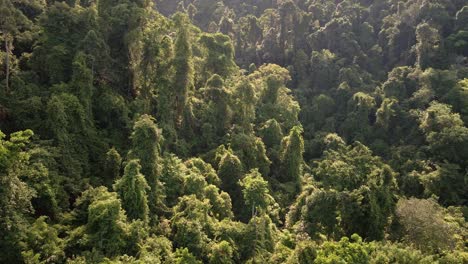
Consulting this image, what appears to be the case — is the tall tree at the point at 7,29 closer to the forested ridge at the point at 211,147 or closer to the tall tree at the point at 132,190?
the forested ridge at the point at 211,147

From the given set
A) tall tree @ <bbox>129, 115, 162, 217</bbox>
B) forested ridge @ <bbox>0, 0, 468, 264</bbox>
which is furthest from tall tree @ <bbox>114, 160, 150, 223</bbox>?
tall tree @ <bbox>129, 115, 162, 217</bbox>

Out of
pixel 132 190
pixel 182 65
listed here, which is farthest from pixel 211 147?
pixel 132 190

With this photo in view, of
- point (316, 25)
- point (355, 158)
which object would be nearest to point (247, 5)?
point (316, 25)

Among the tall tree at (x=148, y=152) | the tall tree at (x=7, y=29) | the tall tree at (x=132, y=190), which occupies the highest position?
the tall tree at (x=7, y=29)

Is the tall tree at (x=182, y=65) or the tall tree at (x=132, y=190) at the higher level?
the tall tree at (x=182, y=65)

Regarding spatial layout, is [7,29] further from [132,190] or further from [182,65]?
[132,190]

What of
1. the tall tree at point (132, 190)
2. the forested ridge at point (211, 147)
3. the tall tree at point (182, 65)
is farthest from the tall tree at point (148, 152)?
the tall tree at point (182, 65)

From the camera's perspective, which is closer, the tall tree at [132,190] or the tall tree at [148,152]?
the tall tree at [132,190]

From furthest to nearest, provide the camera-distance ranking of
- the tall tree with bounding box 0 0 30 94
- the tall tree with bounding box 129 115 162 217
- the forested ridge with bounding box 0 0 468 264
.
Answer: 1. the tall tree with bounding box 0 0 30 94
2. the tall tree with bounding box 129 115 162 217
3. the forested ridge with bounding box 0 0 468 264

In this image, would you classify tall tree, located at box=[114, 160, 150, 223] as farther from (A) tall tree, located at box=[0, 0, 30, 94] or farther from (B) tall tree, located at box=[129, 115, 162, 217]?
(A) tall tree, located at box=[0, 0, 30, 94]
